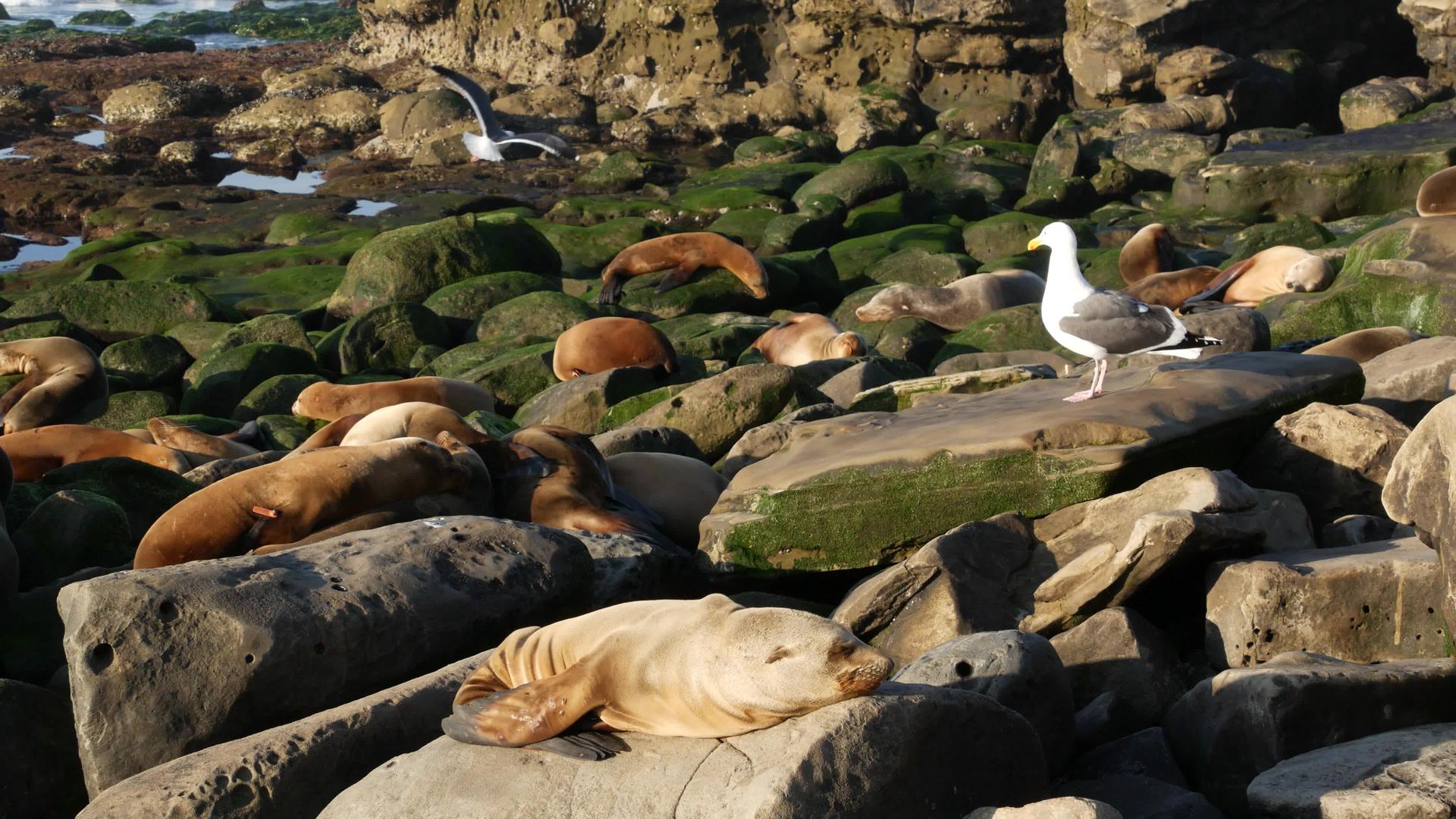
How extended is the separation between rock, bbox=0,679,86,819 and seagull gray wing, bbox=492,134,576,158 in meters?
25.1

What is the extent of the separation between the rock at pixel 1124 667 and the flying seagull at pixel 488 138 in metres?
25.5

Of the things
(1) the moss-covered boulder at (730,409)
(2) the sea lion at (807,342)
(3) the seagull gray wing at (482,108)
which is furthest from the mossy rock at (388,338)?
(3) the seagull gray wing at (482,108)

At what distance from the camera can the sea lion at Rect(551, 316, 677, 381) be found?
36.3 ft

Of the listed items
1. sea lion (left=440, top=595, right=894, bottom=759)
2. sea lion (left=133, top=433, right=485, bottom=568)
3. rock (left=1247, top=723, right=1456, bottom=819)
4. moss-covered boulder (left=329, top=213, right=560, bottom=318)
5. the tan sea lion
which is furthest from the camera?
moss-covered boulder (left=329, top=213, right=560, bottom=318)


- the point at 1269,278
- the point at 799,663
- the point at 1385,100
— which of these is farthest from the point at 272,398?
the point at 1385,100

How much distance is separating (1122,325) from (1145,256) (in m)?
8.13

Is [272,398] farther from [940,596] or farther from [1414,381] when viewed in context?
[1414,381]

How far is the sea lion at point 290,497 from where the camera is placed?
5.97 m

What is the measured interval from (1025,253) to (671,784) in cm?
1389

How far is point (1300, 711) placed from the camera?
376 centimetres

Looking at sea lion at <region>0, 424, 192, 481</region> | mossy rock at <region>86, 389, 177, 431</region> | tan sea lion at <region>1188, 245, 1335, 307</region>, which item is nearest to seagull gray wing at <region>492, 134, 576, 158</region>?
mossy rock at <region>86, 389, 177, 431</region>

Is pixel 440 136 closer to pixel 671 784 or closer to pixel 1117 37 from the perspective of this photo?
pixel 1117 37

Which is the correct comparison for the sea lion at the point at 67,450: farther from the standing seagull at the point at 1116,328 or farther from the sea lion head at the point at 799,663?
the sea lion head at the point at 799,663

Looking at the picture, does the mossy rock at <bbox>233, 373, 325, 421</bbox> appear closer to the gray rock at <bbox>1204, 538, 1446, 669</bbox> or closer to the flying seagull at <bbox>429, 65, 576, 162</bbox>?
the gray rock at <bbox>1204, 538, 1446, 669</bbox>
